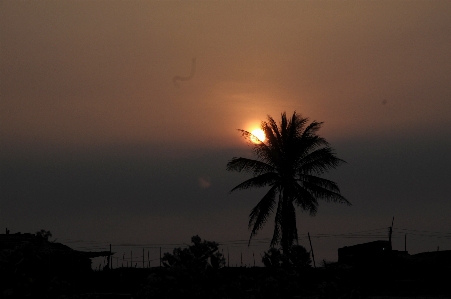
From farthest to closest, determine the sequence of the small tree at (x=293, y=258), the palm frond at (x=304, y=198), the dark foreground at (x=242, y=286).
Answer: the palm frond at (x=304, y=198) < the small tree at (x=293, y=258) < the dark foreground at (x=242, y=286)

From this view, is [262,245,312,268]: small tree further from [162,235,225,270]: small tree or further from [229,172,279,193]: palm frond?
[229,172,279,193]: palm frond

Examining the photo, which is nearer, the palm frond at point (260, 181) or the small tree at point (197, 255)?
the small tree at point (197, 255)

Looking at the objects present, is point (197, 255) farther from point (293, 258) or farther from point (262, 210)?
point (262, 210)

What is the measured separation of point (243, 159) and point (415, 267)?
15199mm

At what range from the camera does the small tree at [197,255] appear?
20484 millimetres

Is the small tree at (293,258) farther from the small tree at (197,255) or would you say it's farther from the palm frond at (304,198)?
the palm frond at (304,198)

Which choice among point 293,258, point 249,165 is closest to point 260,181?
point 249,165

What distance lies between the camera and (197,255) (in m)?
20.6

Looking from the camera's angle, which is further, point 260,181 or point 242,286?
Answer: point 260,181

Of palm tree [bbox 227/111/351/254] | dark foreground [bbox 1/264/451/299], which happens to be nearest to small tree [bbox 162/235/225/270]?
dark foreground [bbox 1/264/451/299]

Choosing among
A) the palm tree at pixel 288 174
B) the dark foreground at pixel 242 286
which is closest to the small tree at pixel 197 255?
the dark foreground at pixel 242 286

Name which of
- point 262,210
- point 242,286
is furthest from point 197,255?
point 262,210

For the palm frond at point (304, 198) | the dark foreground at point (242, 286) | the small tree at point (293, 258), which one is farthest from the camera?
the palm frond at point (304, 198)

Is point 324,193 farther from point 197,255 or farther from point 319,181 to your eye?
point 197,255
